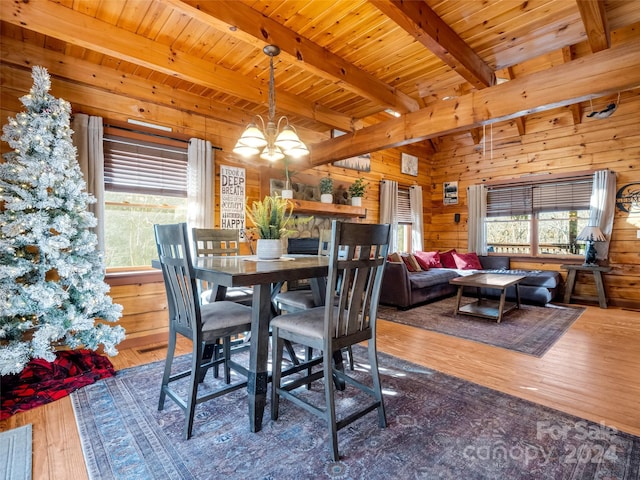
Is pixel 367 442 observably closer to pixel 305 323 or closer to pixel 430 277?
pixel 305 323

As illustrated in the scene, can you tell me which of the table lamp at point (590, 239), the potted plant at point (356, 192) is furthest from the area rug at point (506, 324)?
the potted plant at point (356, 192)

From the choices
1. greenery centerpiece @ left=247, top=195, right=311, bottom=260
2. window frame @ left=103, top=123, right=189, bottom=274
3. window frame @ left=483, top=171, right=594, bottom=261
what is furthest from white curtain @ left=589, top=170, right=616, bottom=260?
window frame @ left=103, top=123, right=189, bottom=274

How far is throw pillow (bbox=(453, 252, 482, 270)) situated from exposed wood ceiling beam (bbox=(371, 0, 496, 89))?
3647 mm

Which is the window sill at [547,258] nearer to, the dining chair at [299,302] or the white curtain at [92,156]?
the dining chair at [299,302]

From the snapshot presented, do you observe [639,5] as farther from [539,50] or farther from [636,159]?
[636,159]

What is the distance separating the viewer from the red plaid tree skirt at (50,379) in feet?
6.70

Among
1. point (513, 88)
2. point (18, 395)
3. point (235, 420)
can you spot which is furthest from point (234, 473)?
point (513, 88)

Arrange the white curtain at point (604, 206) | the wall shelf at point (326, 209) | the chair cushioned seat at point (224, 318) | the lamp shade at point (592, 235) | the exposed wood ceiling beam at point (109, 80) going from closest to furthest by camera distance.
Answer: the chair cushioned seat at point (224, 318)
the exposed wood ceiling beam at point (109, 80)
the wall shelf at point (326, 209)
the lamp shade at point (592, 235)
the white curtain at point (604, 206)

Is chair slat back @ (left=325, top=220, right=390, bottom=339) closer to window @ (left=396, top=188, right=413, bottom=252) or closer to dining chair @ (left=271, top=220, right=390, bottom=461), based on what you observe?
dining chair @ (left=271, top=220, right=390, bottom=461)

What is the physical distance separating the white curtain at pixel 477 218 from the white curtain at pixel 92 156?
6.20 metres

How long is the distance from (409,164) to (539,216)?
258 cm

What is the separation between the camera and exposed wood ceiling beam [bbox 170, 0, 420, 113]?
2143 millimetres

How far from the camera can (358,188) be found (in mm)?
5281

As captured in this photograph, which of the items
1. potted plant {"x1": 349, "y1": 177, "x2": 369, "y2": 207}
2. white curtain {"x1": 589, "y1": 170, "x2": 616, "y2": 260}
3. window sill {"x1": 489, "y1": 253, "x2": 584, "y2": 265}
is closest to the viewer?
white curtain {"x1": 589, "y1": 170, "x2": 616, "y2": 260}
